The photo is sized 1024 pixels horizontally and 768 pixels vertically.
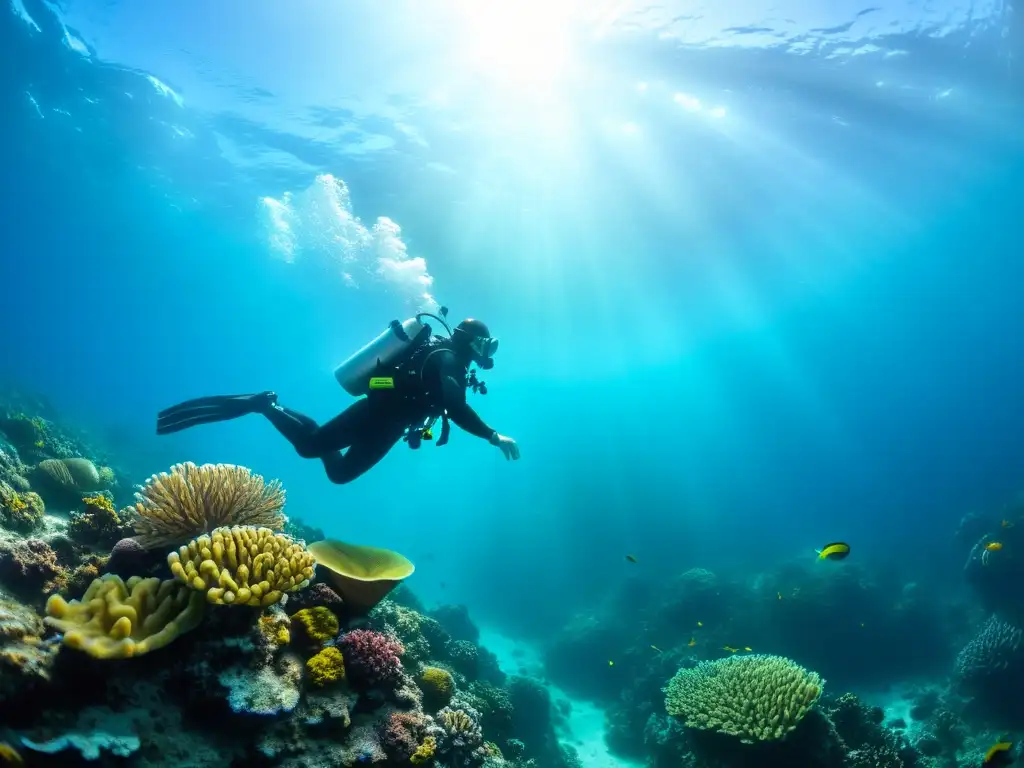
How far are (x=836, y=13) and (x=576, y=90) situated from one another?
961 centimetres

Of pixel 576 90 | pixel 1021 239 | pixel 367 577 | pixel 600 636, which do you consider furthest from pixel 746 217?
pixel 367 577

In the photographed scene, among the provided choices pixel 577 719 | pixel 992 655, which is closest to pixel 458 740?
pixel 577 719

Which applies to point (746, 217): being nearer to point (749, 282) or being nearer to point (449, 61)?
point (749, 282)

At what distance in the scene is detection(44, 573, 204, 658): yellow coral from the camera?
2877 mm

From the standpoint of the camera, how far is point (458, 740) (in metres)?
4.70

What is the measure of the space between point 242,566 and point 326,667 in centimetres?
117

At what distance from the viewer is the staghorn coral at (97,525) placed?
5.29m

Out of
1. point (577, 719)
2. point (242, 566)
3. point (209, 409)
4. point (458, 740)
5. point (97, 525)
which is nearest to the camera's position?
point (242, 566)

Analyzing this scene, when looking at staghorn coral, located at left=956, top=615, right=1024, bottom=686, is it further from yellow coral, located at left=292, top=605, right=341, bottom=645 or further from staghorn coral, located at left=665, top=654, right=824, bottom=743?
yellow coral, located at left=292, top=605, right=341, bottom=645

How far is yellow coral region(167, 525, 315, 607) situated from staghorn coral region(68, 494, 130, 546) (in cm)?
277

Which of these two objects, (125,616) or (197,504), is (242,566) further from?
(197,504)

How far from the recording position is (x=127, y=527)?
5336 millimetres

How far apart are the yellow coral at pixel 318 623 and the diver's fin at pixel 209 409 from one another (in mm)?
4385

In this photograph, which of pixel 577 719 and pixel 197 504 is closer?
pixel 197 504
